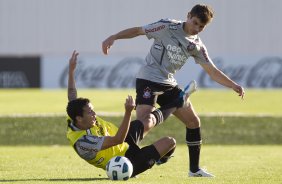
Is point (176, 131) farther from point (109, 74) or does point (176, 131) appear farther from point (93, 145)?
point (109, 74)

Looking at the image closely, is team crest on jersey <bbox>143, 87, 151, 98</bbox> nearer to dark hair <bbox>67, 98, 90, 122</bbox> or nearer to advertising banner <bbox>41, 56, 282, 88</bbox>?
dark hair <bbox>67, 98, 90, 122</bbox>

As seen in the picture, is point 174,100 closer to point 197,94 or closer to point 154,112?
point 154,112

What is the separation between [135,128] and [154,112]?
0.36m

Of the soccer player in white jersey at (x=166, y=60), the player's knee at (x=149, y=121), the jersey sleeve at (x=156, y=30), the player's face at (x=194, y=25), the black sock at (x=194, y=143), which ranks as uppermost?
the player's face at (x=194, y=25)

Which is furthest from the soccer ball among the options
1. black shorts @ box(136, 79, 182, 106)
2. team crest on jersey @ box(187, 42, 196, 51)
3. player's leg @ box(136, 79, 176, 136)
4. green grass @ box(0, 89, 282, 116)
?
green grass @ box(0, 89, 282, 116)

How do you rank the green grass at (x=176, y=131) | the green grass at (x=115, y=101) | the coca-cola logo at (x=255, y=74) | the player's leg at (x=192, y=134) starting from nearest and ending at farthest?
the player's leg at (x=192, y=134) < the green grass at (x=176, y=131) < the green grass at (x=115, y=101) < the coca-cola logo at (x=255, y=74)

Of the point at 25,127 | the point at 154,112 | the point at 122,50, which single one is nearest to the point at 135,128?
the point at 154,112

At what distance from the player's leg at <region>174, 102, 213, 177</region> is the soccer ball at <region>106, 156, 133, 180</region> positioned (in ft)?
4.71

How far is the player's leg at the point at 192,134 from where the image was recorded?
38.9 ft

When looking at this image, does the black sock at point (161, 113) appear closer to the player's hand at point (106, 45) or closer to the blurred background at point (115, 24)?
the player's hand at point (106, 45)

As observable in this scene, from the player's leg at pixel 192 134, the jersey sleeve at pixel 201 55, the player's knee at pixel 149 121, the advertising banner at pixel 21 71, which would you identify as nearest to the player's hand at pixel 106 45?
the player's knee at pixel 149 121

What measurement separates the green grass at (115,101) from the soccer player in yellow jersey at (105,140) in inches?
519

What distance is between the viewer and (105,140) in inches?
416

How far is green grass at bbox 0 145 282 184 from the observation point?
11.0 meters
